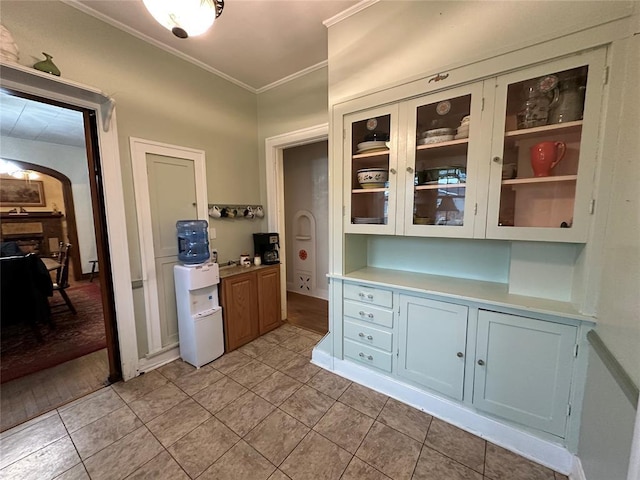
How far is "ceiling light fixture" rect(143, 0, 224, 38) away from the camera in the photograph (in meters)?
1.07

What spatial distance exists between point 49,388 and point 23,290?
129cm

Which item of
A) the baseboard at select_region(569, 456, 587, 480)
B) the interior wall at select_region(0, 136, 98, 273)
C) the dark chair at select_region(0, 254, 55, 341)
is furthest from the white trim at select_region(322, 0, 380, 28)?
the interior wall at select_region(0, 136, 98, 273)

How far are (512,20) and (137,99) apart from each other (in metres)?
2.68

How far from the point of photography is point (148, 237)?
219cm

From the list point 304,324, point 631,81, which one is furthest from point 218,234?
point 631,81

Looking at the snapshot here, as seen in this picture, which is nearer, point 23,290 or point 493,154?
point 493,154

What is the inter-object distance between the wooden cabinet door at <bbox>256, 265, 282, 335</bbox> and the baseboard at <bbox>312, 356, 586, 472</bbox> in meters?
1.02

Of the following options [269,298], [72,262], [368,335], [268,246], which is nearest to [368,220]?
[368,335]

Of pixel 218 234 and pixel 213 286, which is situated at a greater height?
pixel 218 234

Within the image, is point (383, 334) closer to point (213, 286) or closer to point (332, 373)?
point (332, 373)

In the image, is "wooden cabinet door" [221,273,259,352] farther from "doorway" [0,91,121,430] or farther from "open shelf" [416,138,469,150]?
"open shelf" [416,138,469,150]

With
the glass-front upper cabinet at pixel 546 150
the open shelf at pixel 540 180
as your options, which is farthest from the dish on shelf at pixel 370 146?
the open shelf at pixel 540 180

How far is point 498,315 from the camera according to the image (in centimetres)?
146

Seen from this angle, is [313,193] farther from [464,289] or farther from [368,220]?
[464,289]
